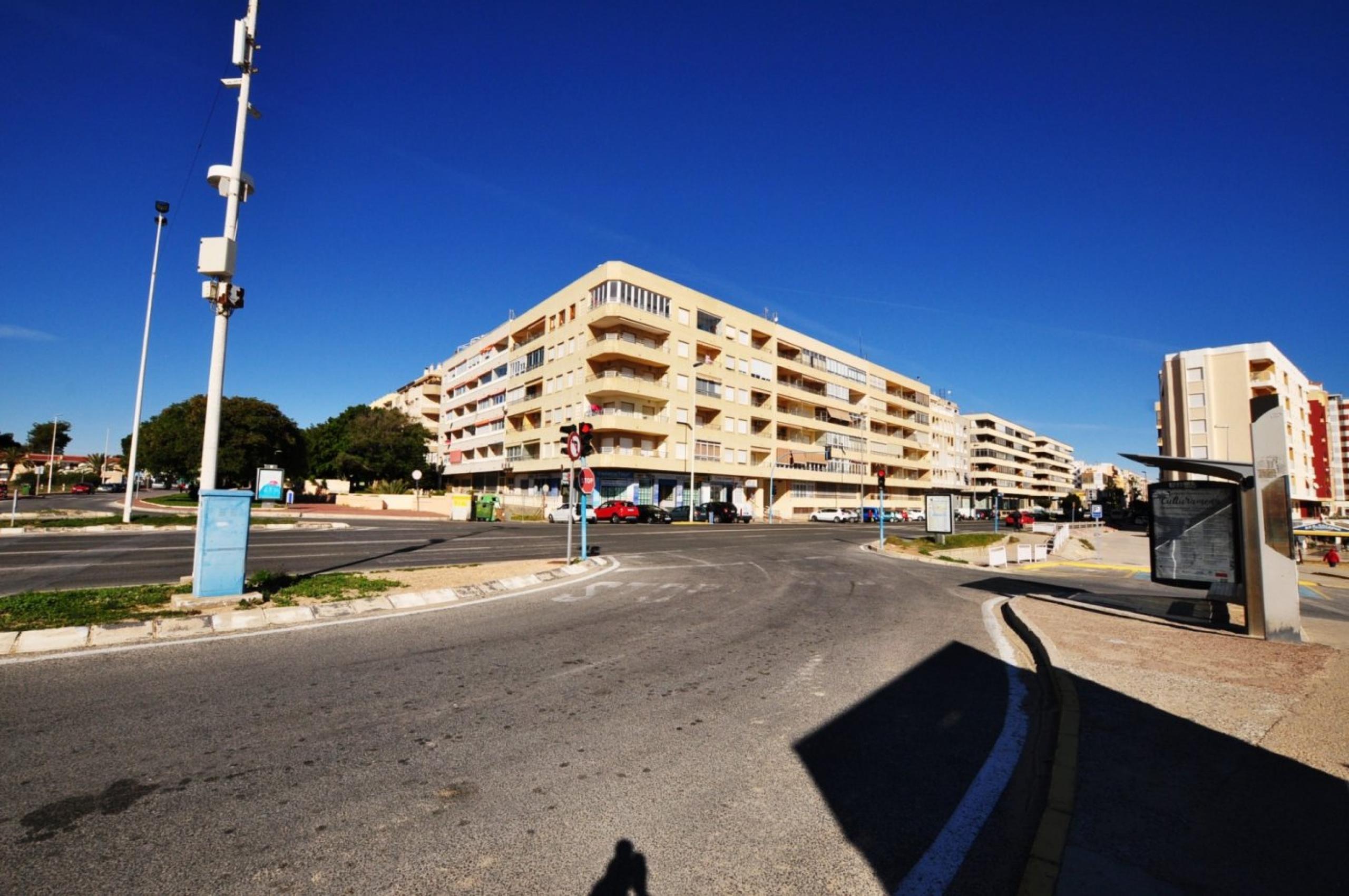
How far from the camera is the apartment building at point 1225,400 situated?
177 ft

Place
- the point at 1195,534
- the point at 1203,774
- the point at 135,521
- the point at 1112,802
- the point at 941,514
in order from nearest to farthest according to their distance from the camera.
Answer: the point at 1112,802, the point at 1203,774, the point at 1195,534, the point at 135,521, the point at 941,514

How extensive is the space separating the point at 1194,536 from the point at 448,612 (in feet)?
33.6

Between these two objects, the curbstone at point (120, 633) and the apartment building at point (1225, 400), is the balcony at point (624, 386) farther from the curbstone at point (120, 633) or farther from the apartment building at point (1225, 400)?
the apartment building at point (1225, 400)

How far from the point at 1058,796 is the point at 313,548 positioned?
17900 mm

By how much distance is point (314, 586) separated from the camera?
9.55 m

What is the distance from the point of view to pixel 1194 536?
8.66 meters

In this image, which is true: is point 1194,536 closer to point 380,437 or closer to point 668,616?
point 668,616

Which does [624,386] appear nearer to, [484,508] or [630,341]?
[630,341]

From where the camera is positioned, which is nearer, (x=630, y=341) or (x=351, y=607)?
(x=351, y=607)

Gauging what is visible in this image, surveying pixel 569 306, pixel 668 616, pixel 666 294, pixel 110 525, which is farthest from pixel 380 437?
pixel 668 616

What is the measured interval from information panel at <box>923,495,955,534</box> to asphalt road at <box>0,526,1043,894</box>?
2018 centimetres

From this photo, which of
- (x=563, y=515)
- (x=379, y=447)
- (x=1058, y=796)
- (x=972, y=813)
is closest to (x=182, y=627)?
(x=972, y=813)

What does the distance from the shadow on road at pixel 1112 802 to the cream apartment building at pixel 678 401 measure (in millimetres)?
38920

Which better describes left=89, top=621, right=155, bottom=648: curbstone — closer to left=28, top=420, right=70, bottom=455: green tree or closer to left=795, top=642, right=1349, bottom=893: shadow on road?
left=795, top=642, right=1349, bottom=893: shadow on road
